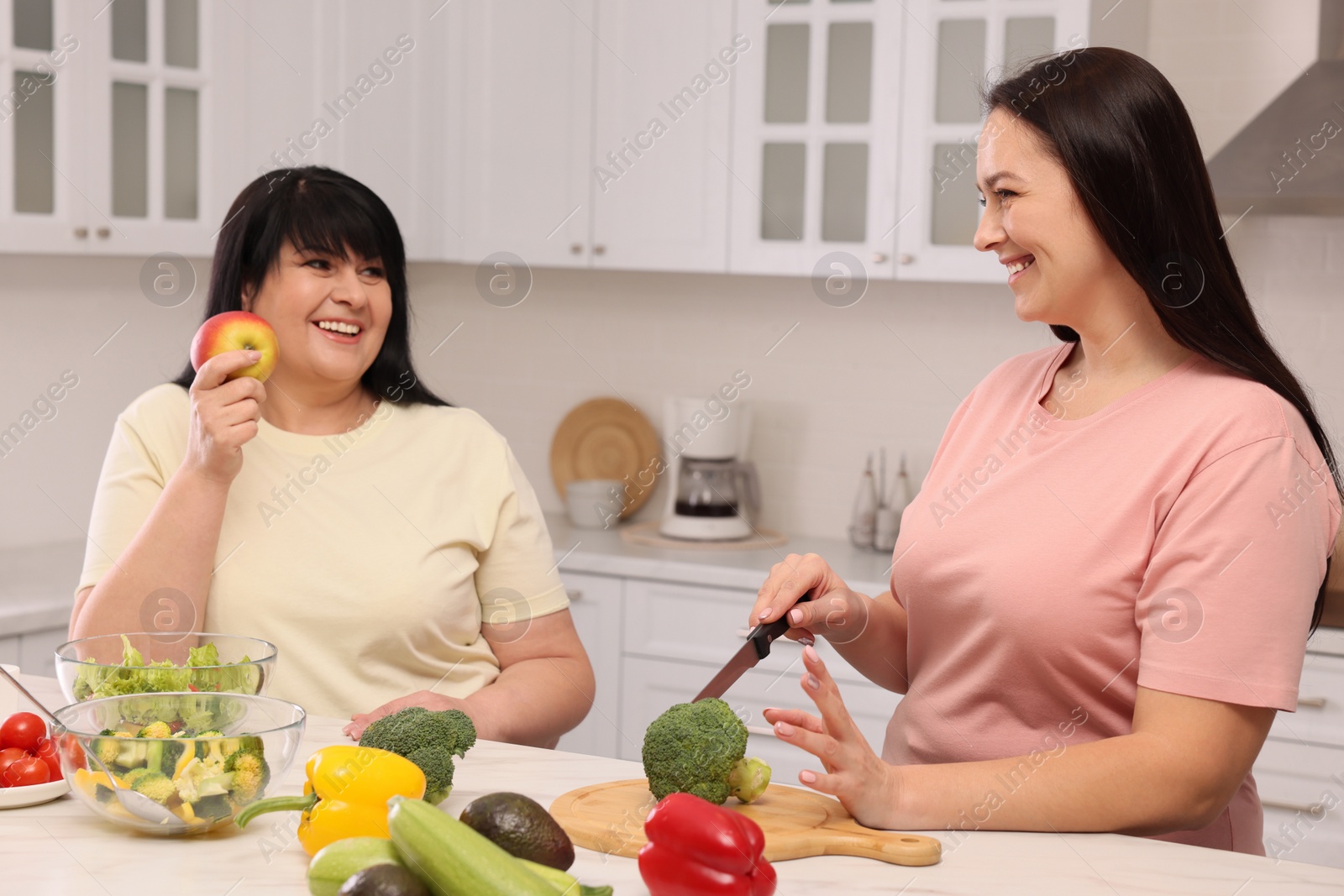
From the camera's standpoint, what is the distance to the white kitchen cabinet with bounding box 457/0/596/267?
11.1ft

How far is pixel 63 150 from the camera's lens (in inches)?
108

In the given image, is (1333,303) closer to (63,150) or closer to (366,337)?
(366,337)

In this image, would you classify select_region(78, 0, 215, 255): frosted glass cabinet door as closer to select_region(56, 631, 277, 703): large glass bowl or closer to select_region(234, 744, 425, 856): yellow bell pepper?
select_region(56, 631, 277, 703): large glass bowl

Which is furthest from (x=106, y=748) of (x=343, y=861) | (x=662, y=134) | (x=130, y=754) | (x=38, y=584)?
(x=662, y=134)

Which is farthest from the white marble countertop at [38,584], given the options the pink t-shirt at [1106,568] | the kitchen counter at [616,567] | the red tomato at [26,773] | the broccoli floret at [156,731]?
the pink t-shirt at [1106,568]

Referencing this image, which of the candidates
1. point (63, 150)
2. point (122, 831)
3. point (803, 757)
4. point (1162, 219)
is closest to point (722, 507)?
point (803, 757)

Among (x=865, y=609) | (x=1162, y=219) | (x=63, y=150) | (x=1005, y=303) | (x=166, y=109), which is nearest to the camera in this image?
(x=1162, y=219)

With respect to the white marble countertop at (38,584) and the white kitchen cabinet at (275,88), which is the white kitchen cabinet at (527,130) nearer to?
the white kitchen cabinet at (275,88)

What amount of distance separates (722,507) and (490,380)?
0.93 m

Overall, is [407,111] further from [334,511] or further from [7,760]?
[7,760]

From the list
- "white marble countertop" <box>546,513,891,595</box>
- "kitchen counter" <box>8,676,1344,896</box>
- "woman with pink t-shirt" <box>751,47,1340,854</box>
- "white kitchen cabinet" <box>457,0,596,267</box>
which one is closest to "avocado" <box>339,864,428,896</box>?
"kitchen counter" <box>8,676,1344,896</box>

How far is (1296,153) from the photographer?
2686 millimetres

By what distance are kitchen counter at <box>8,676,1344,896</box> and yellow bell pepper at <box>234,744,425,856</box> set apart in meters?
0.03

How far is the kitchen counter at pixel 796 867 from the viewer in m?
1.08
